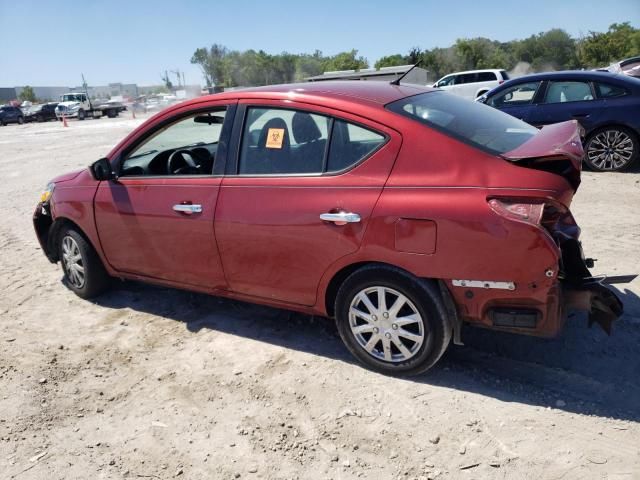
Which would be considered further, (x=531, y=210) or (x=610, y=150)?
(x=610, y=150)

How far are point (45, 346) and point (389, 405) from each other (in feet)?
9.03

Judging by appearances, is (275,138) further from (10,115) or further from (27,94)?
(27,94)

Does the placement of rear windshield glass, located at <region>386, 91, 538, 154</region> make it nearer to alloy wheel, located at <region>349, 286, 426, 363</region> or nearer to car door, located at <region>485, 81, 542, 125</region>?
alloy wheel, located at <region>349, 286, 426, 363</region>

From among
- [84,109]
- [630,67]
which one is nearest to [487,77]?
[630,67]

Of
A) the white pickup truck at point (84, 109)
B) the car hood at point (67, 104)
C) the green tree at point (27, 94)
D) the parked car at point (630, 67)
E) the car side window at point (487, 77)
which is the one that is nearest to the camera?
the parked car at point (630, 67)

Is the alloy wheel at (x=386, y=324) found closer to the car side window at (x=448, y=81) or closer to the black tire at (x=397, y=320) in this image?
the black tire at (x=397, y=320)

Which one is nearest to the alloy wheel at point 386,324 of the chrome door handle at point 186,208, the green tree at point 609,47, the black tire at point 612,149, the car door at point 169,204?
the car door at point 169,204

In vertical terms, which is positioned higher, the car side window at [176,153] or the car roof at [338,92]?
the car roof at [338,92]

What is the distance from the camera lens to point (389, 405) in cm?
299

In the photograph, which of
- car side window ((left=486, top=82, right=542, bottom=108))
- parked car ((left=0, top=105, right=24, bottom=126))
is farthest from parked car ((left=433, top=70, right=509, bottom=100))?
parked car ((left=0, top=105, right=24, bottom=126))

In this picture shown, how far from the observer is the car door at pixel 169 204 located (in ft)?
11.9

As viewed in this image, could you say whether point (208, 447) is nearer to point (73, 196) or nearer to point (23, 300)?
point (73, 196)

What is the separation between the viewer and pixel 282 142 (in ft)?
11.1

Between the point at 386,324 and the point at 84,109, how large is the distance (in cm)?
4527
